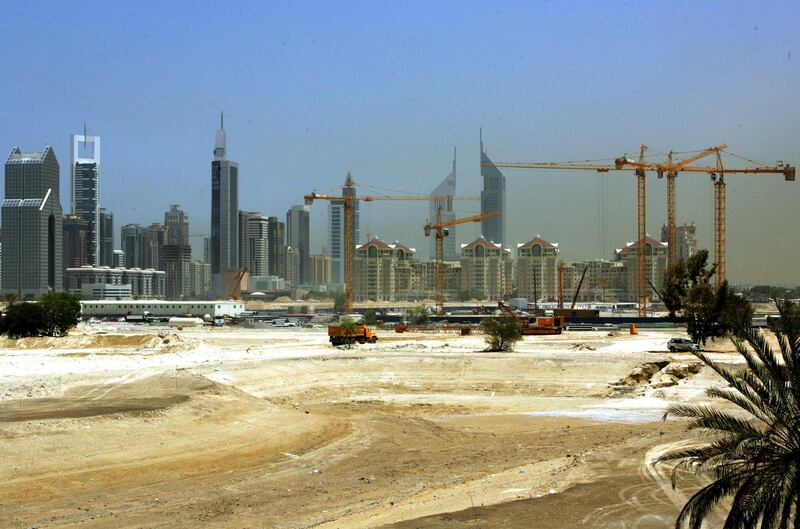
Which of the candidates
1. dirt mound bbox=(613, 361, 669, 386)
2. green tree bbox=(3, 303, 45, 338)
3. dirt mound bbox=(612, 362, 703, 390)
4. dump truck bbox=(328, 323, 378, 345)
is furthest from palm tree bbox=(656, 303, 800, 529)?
green tree bbox=(3, 303, 45, 338)

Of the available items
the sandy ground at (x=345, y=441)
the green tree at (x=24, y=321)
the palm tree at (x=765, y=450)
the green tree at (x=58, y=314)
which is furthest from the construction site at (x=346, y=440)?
the green tree at (x=58, y=314)

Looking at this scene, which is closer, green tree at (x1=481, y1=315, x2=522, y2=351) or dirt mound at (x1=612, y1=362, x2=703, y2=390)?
dirt mound at (x1=612, y1=362, x2=703, y2=390)

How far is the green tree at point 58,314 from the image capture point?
89875 millimetres

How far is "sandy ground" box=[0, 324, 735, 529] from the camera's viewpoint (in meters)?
20.9

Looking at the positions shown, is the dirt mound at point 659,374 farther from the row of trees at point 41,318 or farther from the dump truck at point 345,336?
the row of trees at point 41,318

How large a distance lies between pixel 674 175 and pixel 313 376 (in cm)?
12321

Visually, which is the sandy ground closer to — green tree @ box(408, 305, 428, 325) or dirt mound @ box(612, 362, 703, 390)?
dirt mound @ box(612, 362, 703, 390)

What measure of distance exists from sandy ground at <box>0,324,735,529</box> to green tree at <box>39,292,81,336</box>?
34.9 metres

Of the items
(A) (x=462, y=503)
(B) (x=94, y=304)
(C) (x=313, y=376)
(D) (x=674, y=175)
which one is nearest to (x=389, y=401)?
(C) (x=313, y=376)

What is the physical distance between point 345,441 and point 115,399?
1132cm

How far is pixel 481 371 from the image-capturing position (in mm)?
52906

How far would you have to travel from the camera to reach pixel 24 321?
87312 millimetres

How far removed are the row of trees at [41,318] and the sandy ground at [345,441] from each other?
33.1 meters

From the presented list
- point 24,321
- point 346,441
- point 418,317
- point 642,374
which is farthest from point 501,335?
point 418,317
